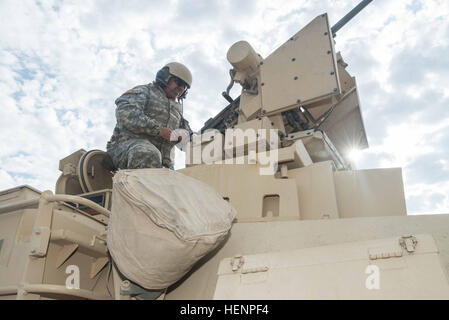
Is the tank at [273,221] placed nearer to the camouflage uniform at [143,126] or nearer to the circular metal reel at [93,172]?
the circular metal reel at [93,172]

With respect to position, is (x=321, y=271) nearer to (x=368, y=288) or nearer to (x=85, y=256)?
(x=368, y=288)

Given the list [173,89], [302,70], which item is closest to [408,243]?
[302,70]

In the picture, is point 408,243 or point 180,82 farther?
point 180,82

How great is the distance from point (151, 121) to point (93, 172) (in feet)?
2.08

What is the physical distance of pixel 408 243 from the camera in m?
1.36

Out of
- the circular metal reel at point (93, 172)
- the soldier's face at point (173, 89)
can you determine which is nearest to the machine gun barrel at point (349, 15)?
the soldier's face at point (173, 89)

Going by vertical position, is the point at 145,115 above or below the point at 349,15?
below

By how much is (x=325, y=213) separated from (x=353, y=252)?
991 millimetres

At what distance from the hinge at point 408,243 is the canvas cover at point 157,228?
71cm

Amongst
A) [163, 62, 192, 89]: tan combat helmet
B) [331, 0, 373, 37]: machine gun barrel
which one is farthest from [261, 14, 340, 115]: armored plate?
[163, 62, 192, 89]: tan combat helmet

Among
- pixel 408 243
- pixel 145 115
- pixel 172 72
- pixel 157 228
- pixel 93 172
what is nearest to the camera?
pixel 408 243

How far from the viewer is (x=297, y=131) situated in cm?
359

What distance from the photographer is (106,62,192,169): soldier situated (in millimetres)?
3047

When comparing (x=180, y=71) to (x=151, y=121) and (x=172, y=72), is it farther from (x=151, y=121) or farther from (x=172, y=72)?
(x=151, y=121)
